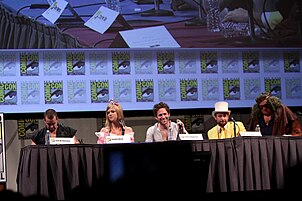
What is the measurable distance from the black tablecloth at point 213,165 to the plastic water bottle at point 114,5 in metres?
2.84

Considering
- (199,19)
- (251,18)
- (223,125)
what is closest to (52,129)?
(223,125)

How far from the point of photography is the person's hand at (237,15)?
774cm

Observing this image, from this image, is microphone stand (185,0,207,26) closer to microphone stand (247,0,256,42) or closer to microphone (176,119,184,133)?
microphone stand (247,0,256,42)

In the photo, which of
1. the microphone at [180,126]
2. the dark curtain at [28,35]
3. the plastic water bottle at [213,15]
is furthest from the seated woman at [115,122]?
the plastic water bottle at [213,15]

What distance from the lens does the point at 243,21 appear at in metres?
7.75

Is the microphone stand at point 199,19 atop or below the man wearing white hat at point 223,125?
atop

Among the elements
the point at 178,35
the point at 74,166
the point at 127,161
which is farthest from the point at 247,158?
the point at 178,35

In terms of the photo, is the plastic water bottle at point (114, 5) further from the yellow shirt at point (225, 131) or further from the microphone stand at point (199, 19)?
the yellow shirt at point (225, 131)

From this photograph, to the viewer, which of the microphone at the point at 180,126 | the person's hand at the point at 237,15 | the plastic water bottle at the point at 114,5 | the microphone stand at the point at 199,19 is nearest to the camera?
the microphone at the point at 180,126

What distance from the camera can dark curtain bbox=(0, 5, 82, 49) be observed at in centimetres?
726

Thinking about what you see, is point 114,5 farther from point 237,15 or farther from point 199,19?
point 237,15

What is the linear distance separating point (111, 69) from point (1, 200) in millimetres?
3936

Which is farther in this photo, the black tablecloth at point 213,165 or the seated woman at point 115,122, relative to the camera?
the seated woman at point 115,122

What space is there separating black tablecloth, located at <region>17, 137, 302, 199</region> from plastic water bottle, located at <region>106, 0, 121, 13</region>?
2837 mm
